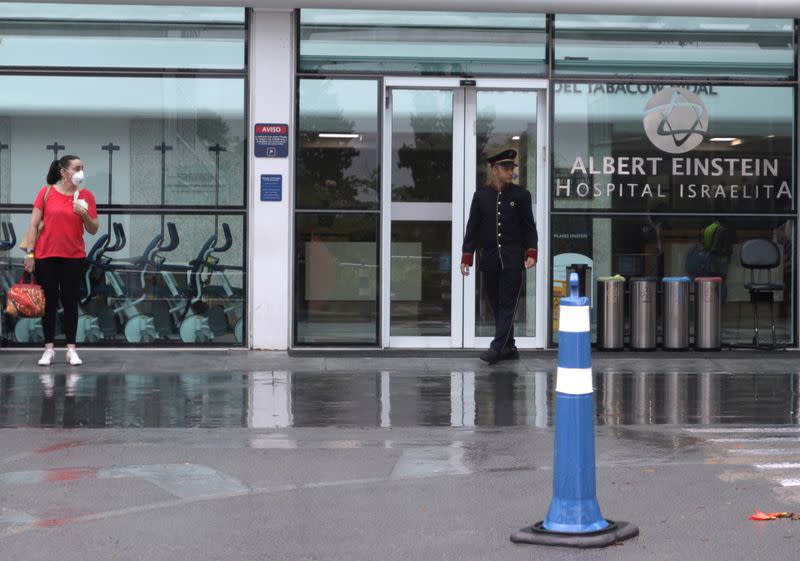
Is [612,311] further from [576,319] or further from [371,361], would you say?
[576,319]

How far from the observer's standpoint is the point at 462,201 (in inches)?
557

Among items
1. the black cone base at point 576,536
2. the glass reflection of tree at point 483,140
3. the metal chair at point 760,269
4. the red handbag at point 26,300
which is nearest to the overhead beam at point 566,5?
the glass reflection of tree at point 483,140

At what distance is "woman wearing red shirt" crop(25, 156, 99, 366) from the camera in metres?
12.2

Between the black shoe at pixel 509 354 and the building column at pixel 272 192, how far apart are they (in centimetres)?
247

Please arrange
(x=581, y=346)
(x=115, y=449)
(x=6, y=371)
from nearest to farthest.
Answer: (x=581, y=346) < (x=115, y=449) < (x=6, y=371)

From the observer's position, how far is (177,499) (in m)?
6.57

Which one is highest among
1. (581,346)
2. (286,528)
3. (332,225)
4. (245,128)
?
(245,128)

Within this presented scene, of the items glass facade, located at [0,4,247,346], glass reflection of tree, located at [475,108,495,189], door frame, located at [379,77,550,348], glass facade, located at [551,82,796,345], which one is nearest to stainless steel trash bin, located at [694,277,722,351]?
glass facade, located at [551,82,796,345]

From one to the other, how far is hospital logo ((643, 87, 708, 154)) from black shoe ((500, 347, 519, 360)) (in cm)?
311

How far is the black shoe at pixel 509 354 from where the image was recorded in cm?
1285

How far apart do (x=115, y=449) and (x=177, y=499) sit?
5.08 ft

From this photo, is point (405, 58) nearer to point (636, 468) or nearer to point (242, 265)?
point (242, 265)

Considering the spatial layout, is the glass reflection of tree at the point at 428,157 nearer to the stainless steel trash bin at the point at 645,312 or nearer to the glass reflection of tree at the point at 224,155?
the glass reflection of tree at the point at 224,155

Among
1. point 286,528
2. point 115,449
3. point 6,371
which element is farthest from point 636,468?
point 6,371
